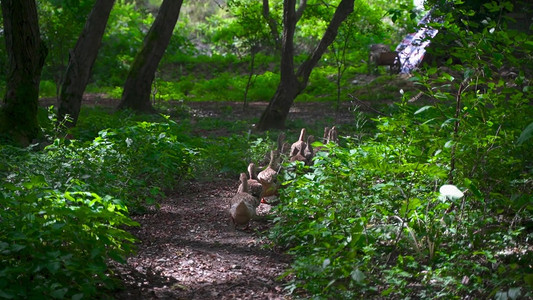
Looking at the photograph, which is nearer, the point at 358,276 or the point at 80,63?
the point at 358,276

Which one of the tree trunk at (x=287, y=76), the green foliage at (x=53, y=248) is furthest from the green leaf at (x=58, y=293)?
the tree trunk at (x=287, y=76)

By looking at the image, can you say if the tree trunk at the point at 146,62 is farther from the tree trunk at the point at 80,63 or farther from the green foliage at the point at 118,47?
the green foliage at the point at 118,47

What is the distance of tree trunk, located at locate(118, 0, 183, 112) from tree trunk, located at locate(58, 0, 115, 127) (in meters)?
3.17

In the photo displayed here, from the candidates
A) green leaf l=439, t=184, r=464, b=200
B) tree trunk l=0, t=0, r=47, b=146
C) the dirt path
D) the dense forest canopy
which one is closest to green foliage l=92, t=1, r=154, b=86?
tree trunk l=0, t=0, r=47, b=146

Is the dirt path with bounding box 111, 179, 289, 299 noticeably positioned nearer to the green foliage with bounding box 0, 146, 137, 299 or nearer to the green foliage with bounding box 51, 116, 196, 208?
the green foliage with bounding box 51, 116, 196, 208

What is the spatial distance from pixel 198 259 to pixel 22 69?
213 inches

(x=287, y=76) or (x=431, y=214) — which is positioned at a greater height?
(x=287, y=76)

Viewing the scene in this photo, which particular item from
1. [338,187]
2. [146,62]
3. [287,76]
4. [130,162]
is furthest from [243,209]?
[146,62]

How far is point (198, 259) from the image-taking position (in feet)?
17.4

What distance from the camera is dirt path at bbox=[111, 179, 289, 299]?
450 centimetres

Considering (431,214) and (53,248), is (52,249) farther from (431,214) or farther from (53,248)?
(431,214)

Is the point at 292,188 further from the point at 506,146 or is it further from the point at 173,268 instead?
the point at 506,146

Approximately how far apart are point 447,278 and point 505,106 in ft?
7.26

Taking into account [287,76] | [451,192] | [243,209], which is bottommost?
[243,209]
